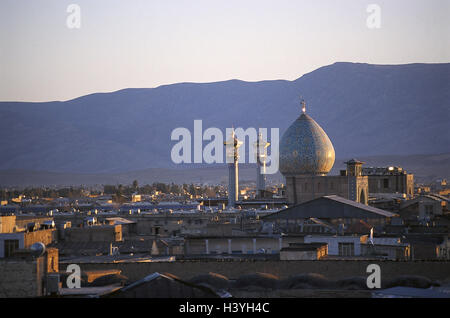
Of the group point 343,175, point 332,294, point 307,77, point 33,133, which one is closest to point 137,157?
point 33,133

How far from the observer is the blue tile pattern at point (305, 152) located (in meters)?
46.3

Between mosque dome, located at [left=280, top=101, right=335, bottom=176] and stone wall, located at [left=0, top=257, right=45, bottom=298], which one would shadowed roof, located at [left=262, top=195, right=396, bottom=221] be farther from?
stone wall, located at [left=0, top=257, right=45, bottom=298]

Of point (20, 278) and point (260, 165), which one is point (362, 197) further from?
point (20, 278)

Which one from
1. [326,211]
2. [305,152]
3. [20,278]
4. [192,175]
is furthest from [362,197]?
[192,175]

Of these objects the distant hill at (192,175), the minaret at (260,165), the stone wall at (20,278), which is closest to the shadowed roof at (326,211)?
the stone wall at (20,278)

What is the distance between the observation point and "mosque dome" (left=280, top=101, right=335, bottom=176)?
46.3m

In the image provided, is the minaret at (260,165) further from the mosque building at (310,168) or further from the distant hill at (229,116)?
the distant hill at (229,116)

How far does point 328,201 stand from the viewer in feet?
109

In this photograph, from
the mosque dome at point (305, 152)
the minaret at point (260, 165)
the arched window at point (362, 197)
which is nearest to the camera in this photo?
the arched window at point (362, 197)

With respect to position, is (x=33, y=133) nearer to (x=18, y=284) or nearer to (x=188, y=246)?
(x=188, y=246)

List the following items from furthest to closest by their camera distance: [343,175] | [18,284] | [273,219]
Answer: [343,175], [273,219], [18,284]

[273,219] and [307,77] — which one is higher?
[307,77]
